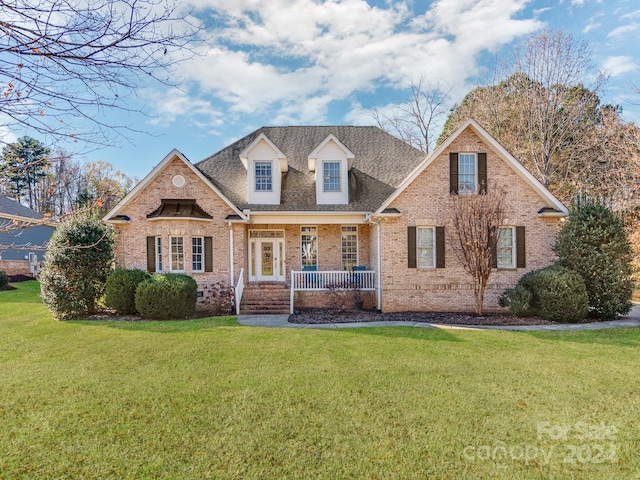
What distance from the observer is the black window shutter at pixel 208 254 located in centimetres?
1357

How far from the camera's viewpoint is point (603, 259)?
10.9 meters

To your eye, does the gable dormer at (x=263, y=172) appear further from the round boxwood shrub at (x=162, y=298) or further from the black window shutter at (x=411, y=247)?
the black window shutter at (x=411, y=247)

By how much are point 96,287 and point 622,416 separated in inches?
567

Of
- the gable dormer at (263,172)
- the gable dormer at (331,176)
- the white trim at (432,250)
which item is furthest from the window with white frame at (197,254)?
the white trim at (432,250)

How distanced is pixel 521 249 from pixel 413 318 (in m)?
5.14

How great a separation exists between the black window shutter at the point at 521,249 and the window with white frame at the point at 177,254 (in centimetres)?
1300

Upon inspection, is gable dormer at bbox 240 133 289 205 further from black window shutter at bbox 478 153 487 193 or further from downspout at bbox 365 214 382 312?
black window shutter at bbox 478 153 487 193

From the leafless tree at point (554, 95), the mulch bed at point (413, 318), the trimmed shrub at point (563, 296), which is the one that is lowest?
the mulch bed at point (413, 318)

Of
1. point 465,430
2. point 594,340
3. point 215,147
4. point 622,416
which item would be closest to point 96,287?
point 215,147

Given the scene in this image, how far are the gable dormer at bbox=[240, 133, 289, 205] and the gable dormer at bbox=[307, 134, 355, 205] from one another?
61.8 inches

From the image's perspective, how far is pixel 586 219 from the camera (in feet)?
36.7

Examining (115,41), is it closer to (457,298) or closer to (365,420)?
(365,420)

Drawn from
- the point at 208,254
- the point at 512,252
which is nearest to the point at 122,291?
the point at 208,254

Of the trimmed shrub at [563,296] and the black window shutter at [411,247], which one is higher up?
the black window shutter at [411,247]
